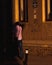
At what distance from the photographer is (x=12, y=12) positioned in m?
18.8

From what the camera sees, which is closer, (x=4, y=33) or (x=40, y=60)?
(x=40, y=60)

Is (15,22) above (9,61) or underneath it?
above

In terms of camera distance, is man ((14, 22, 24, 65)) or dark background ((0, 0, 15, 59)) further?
dark background ((0, 0, 15, 59))

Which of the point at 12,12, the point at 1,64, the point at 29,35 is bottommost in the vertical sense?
the point at 1,64

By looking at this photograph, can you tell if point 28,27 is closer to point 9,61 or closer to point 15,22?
point 15,22

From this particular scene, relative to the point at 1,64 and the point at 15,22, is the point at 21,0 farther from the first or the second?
the point at 1,64

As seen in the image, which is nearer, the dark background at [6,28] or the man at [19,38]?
the man at [19,38]

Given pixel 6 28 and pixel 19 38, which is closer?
pixel 19 38

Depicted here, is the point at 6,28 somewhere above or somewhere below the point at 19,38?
above

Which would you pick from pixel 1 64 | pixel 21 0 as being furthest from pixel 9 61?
pixel 21 0

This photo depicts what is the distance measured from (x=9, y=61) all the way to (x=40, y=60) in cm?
149

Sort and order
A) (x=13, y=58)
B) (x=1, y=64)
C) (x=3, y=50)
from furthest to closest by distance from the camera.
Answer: (x=3, y=50), (x=13, y=58), (x=1, y=64)

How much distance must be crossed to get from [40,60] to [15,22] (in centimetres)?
293

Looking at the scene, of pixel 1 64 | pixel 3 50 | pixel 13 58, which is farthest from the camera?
pixel 3 50
